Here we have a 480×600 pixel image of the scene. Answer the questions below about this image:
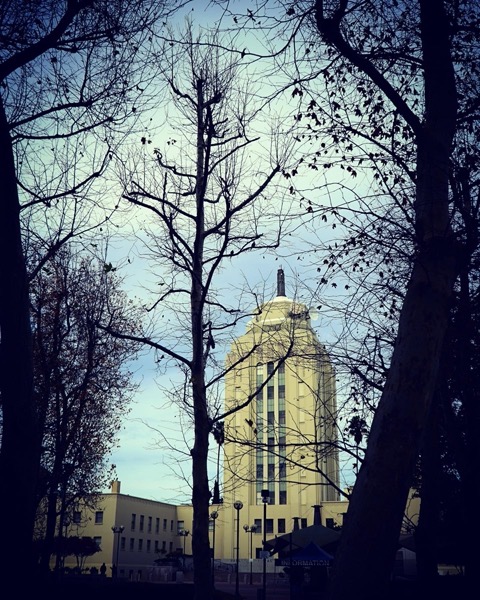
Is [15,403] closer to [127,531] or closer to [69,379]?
[69,379]

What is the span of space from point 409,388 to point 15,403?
3.39 metres

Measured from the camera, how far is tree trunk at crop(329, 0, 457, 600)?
3.51 m

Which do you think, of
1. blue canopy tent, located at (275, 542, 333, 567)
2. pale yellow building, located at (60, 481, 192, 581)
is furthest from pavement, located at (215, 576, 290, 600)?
pale yellow building, located at (60, 481, 192, 581)

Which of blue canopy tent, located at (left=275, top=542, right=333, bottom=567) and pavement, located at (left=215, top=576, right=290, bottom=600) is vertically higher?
blue canopy tent, located at (left=275, top=542, right=333, bottom=567)

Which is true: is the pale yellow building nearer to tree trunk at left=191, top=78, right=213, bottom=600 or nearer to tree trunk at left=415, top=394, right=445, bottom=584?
tree trunk at left=191, top=78, right=213, bottom=600

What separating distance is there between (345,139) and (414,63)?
1.11 m

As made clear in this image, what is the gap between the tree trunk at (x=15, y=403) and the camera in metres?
5.01

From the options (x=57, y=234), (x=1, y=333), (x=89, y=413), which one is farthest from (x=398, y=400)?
(x=89, y=413)

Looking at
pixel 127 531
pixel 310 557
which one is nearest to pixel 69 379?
pixel 310 557

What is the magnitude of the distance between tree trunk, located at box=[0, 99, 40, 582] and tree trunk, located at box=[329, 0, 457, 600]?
113 inches

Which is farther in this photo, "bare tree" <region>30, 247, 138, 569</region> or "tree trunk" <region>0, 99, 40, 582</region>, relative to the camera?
"bare tree" <region>30, 247, 138, 569</region>

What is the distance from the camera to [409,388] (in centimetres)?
387

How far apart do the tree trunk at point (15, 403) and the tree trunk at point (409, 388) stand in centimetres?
288

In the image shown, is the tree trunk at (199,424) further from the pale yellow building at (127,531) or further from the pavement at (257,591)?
the pale yellow building at (127,531)
